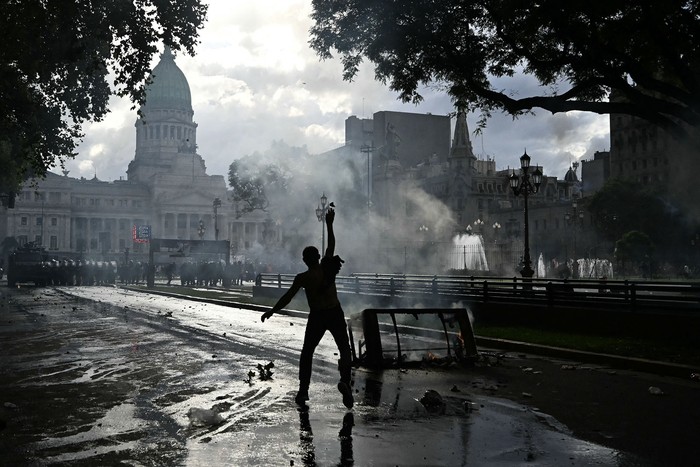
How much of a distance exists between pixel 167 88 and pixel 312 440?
531 ft

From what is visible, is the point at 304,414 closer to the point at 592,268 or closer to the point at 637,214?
the point at 592,268

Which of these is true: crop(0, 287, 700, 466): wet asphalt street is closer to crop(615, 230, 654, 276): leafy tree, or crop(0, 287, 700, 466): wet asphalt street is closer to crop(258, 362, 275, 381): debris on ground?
crop(258, 362, 275, 381): debris on ground

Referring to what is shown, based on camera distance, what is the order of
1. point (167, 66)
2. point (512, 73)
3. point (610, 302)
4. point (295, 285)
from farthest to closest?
point (167, 66) → point (512, 73) → point (610, 302) → point (295, 285)

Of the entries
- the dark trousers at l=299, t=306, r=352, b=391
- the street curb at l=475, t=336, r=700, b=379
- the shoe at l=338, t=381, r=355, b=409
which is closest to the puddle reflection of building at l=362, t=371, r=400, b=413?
the shoe at l=338, t=381, r=355, b=409

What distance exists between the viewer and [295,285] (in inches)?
332

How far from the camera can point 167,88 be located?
6314 inches

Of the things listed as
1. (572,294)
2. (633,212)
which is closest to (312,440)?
(572,294)

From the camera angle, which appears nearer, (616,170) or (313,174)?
(313,174)

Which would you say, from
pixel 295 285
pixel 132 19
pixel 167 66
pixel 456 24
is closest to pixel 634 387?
pixel 295 285

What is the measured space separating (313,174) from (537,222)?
32.2m

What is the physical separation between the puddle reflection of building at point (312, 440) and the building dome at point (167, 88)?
158413 millimetres

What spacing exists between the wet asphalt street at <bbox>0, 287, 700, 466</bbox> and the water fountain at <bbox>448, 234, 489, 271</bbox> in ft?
160

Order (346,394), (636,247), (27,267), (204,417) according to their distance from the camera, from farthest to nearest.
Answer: (636,247)
(27,267)
(346,394)
(204,417)

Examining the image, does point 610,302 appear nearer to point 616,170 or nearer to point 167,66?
point 616,170
